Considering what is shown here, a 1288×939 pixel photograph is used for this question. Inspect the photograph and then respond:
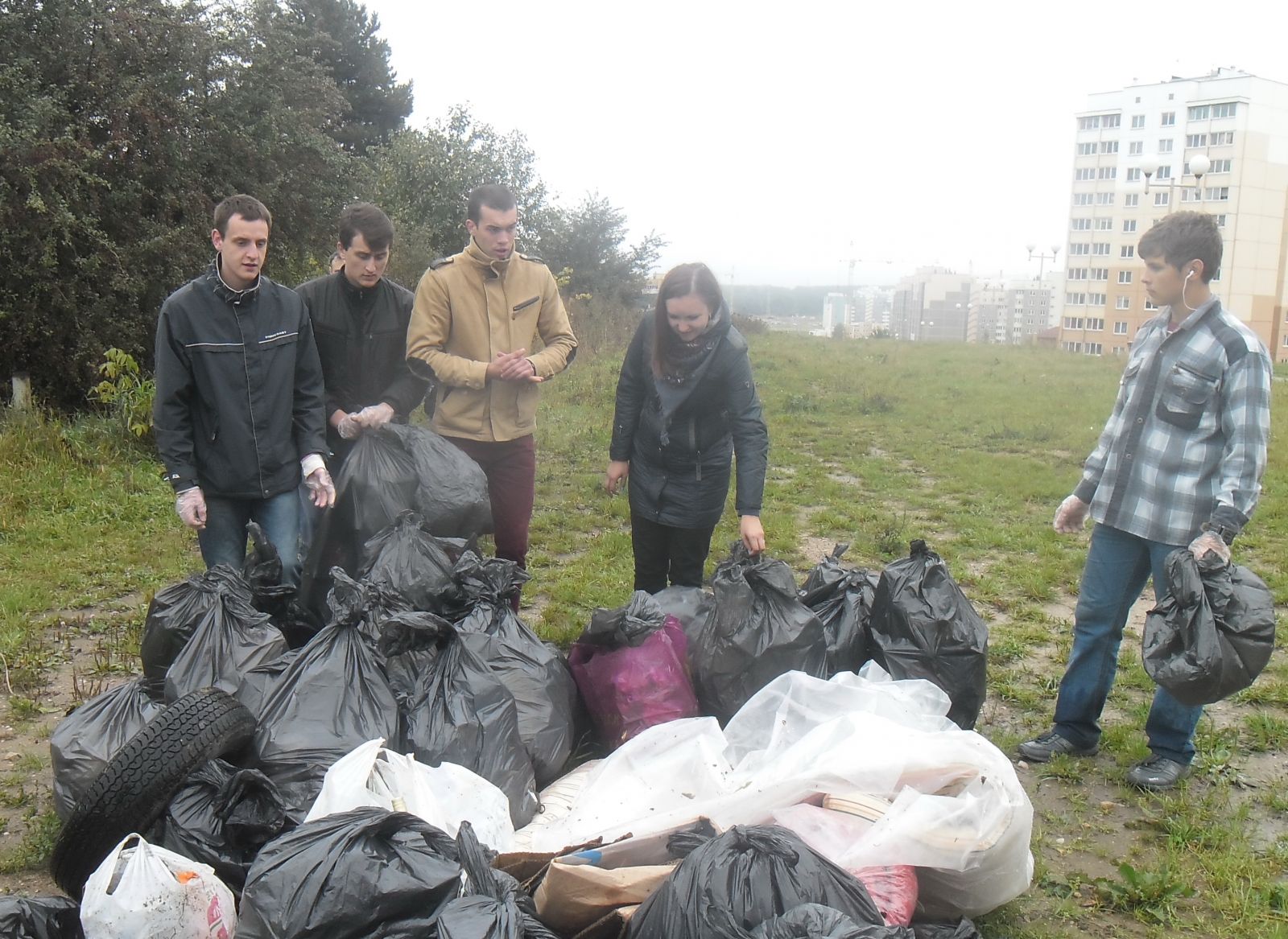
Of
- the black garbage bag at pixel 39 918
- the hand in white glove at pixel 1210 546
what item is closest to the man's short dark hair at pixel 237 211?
the black garbage bag at pixel 39 918

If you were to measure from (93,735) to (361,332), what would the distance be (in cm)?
177

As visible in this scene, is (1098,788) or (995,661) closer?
(1098,788)

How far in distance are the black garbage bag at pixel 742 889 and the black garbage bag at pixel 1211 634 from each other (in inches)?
59.6

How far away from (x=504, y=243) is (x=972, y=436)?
744 centimetres

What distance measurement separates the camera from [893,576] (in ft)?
11.2

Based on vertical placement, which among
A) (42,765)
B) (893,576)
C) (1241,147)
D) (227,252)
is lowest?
(42,765)

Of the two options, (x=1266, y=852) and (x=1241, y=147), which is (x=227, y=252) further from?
(x=1241, y=147)

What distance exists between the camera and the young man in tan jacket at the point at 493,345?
3.86 meters

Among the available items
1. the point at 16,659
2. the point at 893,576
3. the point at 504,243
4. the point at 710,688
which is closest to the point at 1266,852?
the point at 893,576

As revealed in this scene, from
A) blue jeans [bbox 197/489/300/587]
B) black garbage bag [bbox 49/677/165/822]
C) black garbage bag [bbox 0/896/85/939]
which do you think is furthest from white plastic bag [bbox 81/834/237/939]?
blue jeans [bbox 197/489/300/587]

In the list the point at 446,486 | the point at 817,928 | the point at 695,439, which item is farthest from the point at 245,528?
the point at 817,928

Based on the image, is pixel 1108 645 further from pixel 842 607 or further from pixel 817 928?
pixel 817 928

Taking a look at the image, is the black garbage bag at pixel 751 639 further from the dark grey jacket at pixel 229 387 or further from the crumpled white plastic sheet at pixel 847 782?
the dark grey jacket at pixel 229 387

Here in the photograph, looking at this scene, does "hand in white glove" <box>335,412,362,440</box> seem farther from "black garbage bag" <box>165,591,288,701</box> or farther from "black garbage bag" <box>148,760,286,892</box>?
"black garbage bag" <box>148,760,286,892</box>
